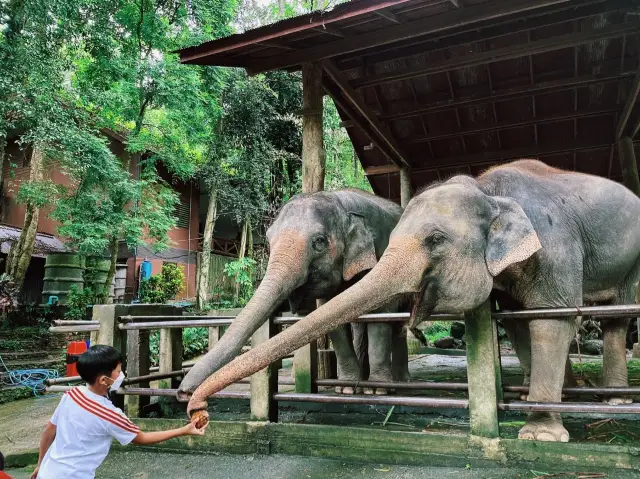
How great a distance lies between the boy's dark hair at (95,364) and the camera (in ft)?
7.98

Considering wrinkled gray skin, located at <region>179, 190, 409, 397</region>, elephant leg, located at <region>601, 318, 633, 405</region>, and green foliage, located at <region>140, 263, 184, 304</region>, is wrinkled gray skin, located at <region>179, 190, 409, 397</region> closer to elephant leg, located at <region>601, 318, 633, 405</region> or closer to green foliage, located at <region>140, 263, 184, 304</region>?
elephant leg, located at <region>601, 318, 633, 405</region>

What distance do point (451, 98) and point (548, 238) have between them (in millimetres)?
4847

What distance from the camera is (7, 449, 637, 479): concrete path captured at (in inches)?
111

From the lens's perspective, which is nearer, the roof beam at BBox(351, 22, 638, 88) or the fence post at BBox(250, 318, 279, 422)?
the fence post at BBox(250, 318, 279, 422)

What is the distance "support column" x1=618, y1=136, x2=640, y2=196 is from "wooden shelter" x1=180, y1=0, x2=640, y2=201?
0.02 metres

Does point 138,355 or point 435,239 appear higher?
point 435,239

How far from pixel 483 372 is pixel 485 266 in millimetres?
667

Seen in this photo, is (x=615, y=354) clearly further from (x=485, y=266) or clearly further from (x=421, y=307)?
(x=421, y=307)

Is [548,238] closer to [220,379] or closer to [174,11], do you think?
[220,379]

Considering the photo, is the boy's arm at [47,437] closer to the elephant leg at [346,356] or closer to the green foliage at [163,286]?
the elephant leg at [346,356]

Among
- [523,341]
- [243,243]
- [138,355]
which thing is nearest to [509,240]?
[523,341]

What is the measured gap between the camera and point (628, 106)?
665 cm

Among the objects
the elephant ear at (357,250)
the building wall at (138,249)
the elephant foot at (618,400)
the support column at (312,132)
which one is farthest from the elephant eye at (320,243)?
the building wall at (138,249)

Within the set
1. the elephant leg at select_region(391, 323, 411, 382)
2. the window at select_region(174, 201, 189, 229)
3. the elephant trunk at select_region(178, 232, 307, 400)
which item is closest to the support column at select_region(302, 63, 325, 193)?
the elephant trunk at select_region(178, 232, 307, 400)
